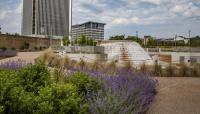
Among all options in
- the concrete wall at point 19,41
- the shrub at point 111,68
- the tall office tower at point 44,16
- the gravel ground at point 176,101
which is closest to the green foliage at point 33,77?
the gravel ground at point 176,101

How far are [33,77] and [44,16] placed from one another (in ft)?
277

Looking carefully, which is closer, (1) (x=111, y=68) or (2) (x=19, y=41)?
(1) (x=111, y=68)

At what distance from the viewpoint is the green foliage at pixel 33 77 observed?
15.7 feet

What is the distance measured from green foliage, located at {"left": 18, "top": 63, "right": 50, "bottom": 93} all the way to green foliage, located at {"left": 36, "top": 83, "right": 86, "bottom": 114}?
1.03m

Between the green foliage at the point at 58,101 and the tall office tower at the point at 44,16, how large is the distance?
268 feet

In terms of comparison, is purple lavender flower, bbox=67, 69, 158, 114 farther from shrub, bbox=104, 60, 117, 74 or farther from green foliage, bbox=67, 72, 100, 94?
shrub, bbox=104, 60, 117, 74

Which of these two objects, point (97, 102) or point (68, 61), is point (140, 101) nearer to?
point (97, 102)

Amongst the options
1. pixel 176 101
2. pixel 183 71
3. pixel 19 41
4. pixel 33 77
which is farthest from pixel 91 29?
pixel 33 77

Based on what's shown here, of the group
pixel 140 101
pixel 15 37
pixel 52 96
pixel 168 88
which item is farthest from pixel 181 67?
pixel 15 37

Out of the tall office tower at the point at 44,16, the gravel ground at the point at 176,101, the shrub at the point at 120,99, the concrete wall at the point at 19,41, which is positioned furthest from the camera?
the tall office tower at the point at 44,16

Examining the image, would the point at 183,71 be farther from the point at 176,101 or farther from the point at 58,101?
the point at 58,101

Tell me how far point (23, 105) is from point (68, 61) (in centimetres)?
1075

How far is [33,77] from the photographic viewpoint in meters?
4.98

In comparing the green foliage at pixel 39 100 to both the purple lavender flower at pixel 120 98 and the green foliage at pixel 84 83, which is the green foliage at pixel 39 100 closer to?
the purple lavender flower at pixel 120 98
